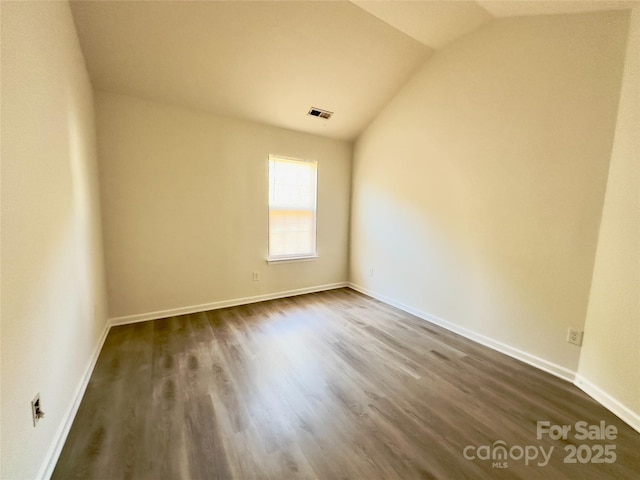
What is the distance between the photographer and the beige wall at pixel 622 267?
156cm

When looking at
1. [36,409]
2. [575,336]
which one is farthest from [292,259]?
[575,336]

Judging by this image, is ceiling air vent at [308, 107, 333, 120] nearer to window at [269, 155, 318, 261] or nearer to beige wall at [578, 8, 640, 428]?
window at [269, 155, 318, 261]

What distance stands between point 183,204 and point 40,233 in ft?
5.78

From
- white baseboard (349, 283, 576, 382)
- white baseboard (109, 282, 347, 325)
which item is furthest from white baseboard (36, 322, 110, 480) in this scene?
white baseboard (349, 283, 576, 382)

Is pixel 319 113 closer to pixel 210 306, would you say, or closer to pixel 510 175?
pixel 510 175

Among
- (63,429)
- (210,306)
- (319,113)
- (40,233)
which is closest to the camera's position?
(40,233)

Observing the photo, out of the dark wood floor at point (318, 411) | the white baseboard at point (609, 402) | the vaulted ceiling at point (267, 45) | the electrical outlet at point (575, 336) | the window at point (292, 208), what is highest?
the vaulted ceiling at point (267, 45)

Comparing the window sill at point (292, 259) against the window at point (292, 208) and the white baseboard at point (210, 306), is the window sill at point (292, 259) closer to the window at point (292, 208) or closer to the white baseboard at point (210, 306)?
the window at point (292, 208)

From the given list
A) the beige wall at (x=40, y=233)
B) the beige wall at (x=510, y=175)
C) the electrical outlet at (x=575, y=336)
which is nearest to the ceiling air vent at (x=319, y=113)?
the beige wall at (x=510, y=175)

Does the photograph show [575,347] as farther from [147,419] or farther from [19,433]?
[19,433]

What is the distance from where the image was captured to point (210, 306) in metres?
3.16

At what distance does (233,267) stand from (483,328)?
2.91 metres

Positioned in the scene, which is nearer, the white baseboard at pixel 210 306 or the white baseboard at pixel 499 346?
the white baseboard at pixel 499 346

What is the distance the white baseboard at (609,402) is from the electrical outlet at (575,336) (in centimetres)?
25
